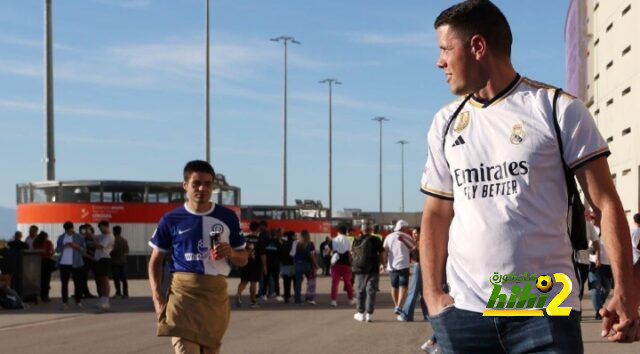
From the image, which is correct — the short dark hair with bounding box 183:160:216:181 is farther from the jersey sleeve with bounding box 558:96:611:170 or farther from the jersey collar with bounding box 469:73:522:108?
the jersey sleeve with bounding box 558:96:611:170

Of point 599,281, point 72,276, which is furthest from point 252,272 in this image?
point 599,281

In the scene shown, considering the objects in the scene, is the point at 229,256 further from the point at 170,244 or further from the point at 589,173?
the point at 589,173

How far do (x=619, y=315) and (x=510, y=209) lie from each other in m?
0.46

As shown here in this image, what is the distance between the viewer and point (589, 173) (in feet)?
11.4

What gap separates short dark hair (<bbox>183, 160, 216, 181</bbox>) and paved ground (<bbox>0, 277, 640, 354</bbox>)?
6150 millimetres

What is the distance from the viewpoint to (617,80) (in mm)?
47781

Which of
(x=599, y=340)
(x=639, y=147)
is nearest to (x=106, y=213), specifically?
(x=639, y=147)

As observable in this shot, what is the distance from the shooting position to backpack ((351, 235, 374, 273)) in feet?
62.6

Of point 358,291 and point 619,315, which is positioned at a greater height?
point 619,315

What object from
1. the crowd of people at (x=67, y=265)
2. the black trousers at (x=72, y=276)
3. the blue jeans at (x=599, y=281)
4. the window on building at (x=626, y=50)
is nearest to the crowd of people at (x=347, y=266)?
the blue jeans at (x=599, y=281)

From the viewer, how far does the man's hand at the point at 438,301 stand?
3611mm

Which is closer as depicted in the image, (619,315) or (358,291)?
(619,315)

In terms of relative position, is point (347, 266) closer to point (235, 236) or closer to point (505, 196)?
point (235, 236)

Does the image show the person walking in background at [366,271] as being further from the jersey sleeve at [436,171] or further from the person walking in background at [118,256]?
the jersey sleeve at [436,171]
